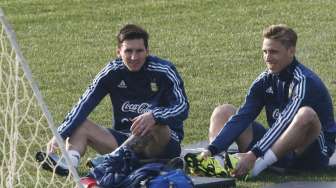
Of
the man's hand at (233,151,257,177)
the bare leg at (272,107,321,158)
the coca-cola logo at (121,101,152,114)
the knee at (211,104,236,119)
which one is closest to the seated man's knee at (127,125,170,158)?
the coca-cola logo at (121,101,152,114)

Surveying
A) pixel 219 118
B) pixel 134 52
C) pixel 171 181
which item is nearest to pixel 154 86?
pixel 134 52

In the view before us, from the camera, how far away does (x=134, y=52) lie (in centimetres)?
1002

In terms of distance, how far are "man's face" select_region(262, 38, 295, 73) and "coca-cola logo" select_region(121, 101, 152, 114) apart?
3.32 feet

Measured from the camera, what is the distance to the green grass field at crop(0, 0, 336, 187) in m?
13.2

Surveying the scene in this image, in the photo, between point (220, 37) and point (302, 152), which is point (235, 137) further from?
point (220, 37)

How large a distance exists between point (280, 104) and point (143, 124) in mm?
1087

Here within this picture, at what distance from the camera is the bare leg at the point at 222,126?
1023 cm

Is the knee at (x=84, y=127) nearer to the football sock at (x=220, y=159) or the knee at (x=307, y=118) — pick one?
the football sock at (x=220, y=159)

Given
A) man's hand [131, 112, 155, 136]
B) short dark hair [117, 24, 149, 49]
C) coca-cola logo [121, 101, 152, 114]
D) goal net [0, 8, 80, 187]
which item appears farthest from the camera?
coca-cola logo [121, 101, 152, 114]

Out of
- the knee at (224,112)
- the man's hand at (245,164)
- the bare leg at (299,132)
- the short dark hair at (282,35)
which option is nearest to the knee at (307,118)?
the bare leg at (299,132)

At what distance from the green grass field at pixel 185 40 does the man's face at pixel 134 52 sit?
3.99 feet

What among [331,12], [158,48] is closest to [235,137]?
[158,48]

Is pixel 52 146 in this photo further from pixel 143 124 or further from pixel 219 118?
pixel 219 118

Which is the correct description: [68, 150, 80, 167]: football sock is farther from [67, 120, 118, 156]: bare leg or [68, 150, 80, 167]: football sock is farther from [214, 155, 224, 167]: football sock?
[214, 155, 224, 167]: football sock
